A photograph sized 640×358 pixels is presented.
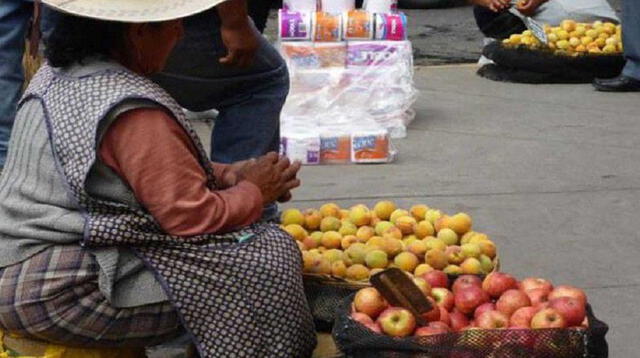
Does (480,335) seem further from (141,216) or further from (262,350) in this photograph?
(141,216)

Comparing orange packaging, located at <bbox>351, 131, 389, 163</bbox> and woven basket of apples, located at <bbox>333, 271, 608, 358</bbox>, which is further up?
woven basket of apples, located at <bbox>333, 271, 608, 358</bbox>

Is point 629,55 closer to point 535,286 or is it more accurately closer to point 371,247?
point 371,247

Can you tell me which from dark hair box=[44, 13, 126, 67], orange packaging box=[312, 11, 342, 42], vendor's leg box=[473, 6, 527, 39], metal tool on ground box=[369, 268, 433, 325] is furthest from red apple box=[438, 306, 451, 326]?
vendor's leg box=[473, 6, 527, 39]

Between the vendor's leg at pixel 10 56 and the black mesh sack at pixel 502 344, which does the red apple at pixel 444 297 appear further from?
the vendor's leg at pixel 10 56

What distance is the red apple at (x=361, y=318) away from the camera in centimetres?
339

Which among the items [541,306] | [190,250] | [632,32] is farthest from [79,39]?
[632,32]

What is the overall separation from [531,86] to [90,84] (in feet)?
18.8

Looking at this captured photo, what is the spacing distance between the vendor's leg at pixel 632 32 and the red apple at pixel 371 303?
16.7 ft

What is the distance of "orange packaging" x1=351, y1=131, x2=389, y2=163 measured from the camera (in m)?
6.56

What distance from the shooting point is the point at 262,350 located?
343 cm

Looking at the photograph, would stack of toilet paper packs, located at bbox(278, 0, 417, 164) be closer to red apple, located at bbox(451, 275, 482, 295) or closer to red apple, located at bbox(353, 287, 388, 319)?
red apple, located at bbox(451, 275, 482, 295)

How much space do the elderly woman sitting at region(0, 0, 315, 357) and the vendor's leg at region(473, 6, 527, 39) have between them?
6.13 meters

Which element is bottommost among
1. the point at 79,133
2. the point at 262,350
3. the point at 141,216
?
the point at 262,350

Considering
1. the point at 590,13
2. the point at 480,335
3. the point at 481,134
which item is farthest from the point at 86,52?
the point at 590,13
